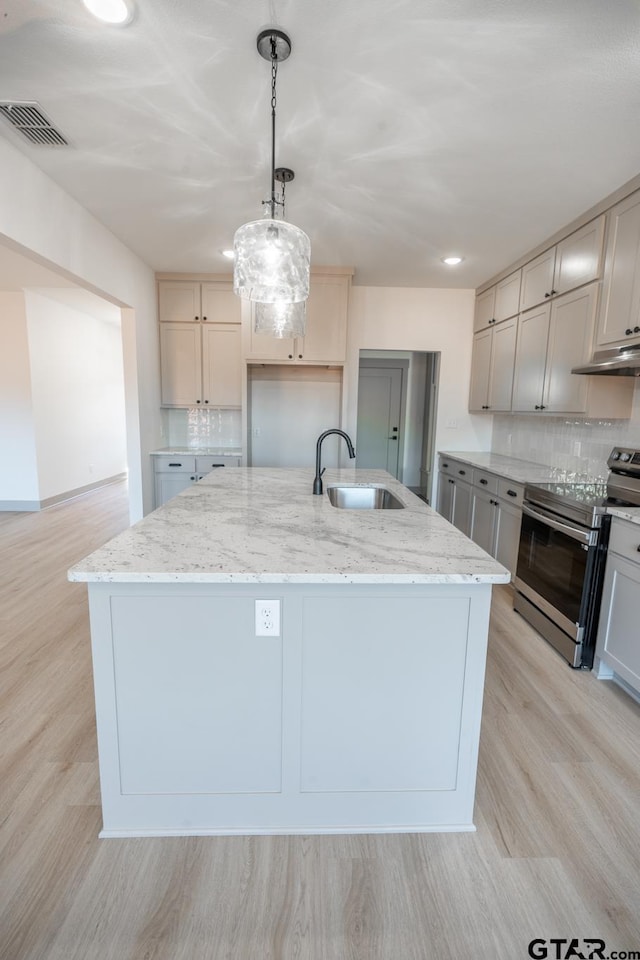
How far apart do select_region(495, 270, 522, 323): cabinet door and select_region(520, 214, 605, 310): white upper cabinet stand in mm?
91

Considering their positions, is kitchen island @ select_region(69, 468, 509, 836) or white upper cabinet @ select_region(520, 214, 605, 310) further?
white upper cabinet @ select_region(520, 214, 605, 310)

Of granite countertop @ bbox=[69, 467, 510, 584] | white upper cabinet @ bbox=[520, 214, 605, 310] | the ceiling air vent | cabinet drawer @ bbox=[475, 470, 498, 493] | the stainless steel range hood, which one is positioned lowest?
cabinet drawer @ bbox=[475, 470, 498, 493]

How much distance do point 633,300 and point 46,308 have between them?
608 centimetres

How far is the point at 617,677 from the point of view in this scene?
2.27 metres

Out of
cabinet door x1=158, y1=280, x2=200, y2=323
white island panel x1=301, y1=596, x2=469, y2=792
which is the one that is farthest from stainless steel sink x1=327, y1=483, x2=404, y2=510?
cabinet door x1=158, y1=280, x2=200, y2=323

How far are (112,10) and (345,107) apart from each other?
3.01 feet

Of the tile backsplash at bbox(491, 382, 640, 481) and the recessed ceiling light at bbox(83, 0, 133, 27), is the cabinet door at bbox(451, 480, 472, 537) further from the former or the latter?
the recessed ceiling light at bbox(83, 0, 133, 27)

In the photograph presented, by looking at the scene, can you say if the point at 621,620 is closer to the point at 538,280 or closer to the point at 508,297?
the point at 538,280

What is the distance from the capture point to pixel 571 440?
11.5ft

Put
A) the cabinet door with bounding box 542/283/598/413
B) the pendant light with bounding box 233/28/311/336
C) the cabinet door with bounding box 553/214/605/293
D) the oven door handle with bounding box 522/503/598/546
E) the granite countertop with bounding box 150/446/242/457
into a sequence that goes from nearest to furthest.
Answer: the pendant light with bounding box 233/28/311/336
the oven door handle with bounding box 522/503/598/546
the cabinet door with bounding box 553/214/605/293
the cabinet door with bounding box 542/283/598/413
the granite countertop with bounding box 150/446/242/457

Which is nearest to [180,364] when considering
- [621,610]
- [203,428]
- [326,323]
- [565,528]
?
[203,428]

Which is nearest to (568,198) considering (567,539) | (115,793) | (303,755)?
(567,539)

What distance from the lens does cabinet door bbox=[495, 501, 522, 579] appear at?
3.17 metres

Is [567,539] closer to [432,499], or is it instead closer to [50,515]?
[432,499]
